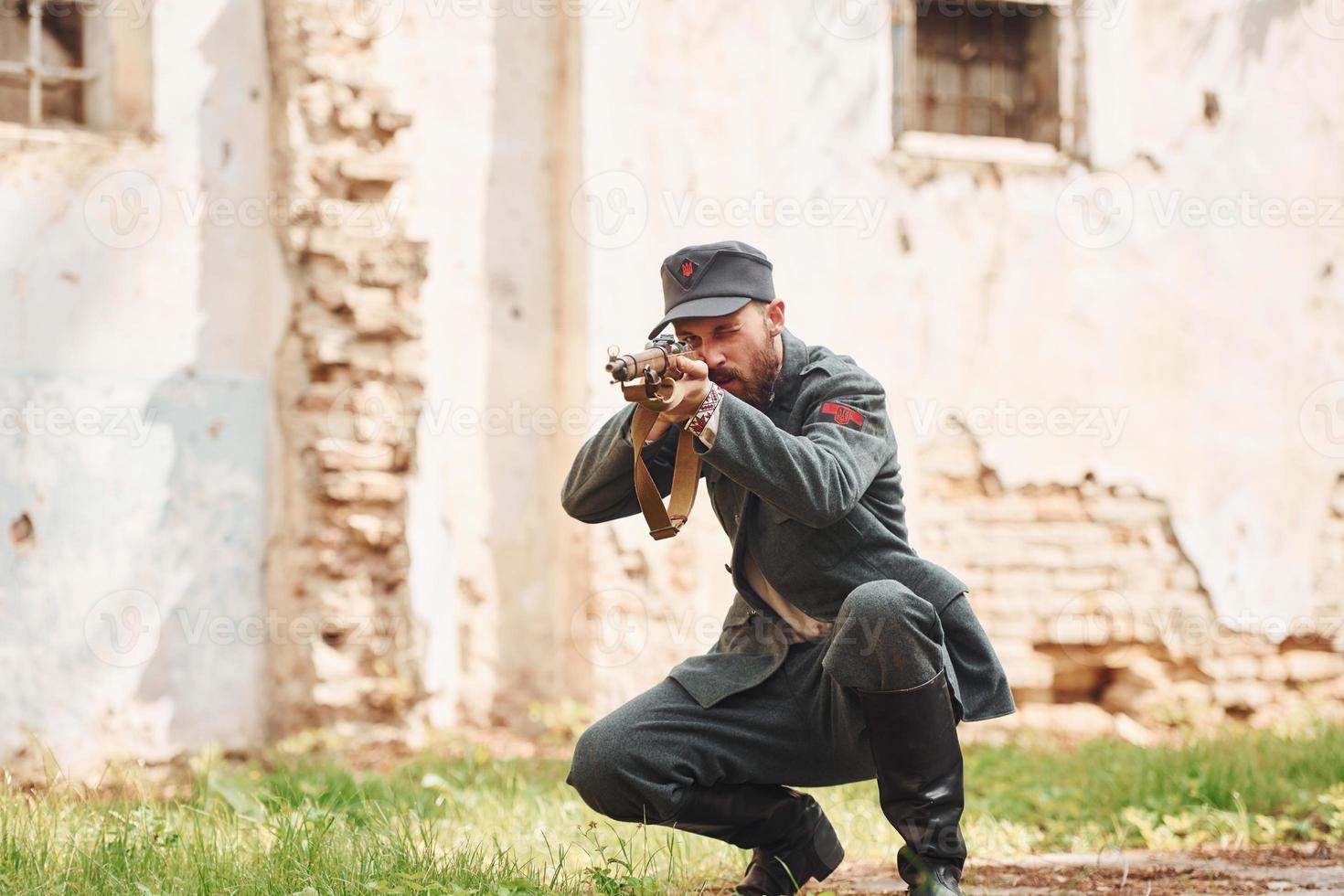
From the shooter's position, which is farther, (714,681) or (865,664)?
(714,681)

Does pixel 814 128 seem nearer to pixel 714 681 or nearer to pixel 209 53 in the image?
pixel 209 53

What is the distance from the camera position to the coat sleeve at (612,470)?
10.4 feet

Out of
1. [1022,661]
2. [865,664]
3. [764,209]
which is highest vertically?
[764,209]

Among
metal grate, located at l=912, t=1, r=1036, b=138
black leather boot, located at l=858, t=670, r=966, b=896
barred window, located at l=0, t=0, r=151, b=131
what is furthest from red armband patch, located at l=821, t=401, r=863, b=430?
metal grate, located at l=912, t=1, r=1036, b=138

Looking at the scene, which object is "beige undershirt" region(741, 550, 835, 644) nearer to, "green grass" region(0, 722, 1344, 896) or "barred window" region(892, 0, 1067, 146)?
"green grass" region(0, 722, 1344, 896)

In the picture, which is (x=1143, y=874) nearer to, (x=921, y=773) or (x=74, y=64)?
(x=921, y=773)

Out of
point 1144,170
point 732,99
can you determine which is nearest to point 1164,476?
point 1144,170

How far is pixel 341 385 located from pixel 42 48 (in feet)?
6.66

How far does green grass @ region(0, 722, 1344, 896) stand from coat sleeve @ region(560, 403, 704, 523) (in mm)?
739

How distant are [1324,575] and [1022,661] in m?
1.82

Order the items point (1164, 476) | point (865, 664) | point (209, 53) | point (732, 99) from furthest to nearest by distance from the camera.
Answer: point (1164, 476)
point (732, 99)
point (209, 53)
point (865, 664)

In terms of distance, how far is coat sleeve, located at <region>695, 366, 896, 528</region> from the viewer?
2840 mm

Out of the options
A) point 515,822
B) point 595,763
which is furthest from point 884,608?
point 515,822

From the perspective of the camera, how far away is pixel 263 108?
6.34 metres
